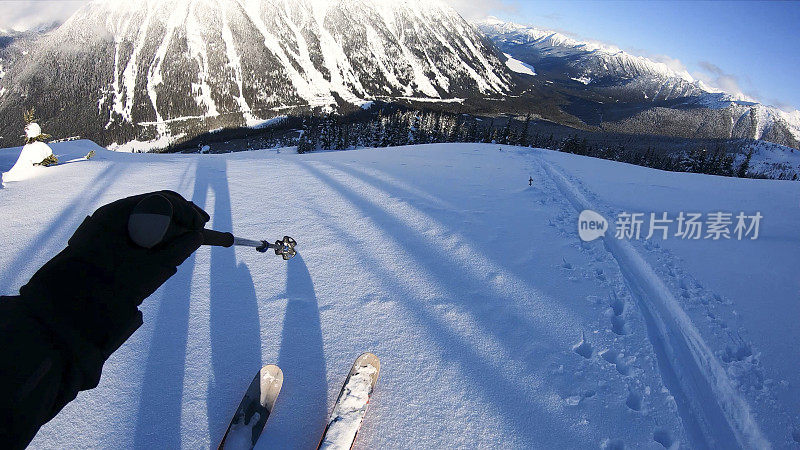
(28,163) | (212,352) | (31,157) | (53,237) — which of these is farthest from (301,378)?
(31,157)

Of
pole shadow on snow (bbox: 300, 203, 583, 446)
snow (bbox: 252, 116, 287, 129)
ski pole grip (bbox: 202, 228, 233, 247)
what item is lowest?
snow (bbox: 252, 116, 287, 129)

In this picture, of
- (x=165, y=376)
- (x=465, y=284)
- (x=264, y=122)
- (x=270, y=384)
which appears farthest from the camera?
(x=264, y=122)

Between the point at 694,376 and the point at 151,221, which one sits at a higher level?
the point at 151,221

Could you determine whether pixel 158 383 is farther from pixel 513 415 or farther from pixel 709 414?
pixel 709 414

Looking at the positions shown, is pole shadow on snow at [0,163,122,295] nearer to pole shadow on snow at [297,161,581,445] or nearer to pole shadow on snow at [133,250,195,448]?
pole shadow on snow at [133,250,195,448]

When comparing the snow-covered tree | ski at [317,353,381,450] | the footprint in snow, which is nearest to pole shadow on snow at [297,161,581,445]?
the footprint in snow
